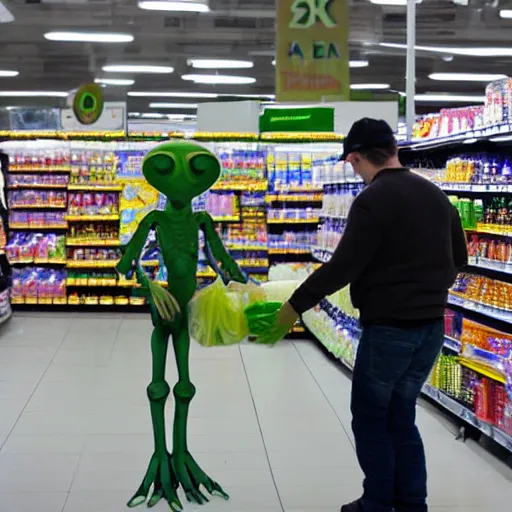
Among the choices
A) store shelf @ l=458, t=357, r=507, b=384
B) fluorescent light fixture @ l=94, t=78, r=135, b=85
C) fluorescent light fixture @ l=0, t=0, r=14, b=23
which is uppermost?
fluorescent light fixture @ l=0, t=0, r=14, b=23

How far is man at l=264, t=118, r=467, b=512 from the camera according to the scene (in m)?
3.26

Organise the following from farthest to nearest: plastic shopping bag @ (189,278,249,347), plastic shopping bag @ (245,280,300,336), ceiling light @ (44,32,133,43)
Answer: ceiling light @ (44,32,133,43), plastic shopping bag @ (189,278,249,347), plastic shopping bag @ (245,280,300,336)

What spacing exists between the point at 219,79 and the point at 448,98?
584 cm

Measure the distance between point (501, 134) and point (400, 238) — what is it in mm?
1781

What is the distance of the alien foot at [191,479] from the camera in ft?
13.6

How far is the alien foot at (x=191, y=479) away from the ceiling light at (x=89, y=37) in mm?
11201

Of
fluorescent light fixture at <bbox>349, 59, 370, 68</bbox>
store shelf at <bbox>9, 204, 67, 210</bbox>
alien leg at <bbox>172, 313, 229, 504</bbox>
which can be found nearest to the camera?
alien leg at <bbox>172, 313, 229, 504</bbox>

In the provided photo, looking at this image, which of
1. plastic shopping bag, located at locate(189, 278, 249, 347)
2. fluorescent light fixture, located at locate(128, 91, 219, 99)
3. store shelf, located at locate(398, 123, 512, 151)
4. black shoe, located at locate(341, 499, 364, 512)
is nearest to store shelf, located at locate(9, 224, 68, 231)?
store shelf, located at locate(398, 123, 512, 151)

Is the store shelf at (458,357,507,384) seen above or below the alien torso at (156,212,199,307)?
below

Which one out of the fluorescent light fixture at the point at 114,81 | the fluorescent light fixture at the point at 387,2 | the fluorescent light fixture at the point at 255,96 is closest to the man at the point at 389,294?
the fluorescent light fixture at the point at 387,2

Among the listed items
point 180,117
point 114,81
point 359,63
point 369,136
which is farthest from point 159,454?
point 180,117

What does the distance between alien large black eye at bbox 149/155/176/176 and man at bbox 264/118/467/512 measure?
97 centimetres

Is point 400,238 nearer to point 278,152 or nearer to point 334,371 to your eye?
point 334,371

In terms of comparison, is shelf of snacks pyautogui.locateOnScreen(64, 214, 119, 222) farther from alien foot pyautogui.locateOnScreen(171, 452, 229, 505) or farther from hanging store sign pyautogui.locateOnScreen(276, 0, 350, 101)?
alien foot pyautogui.locateOnScreen(171, 452, 229, 505)
